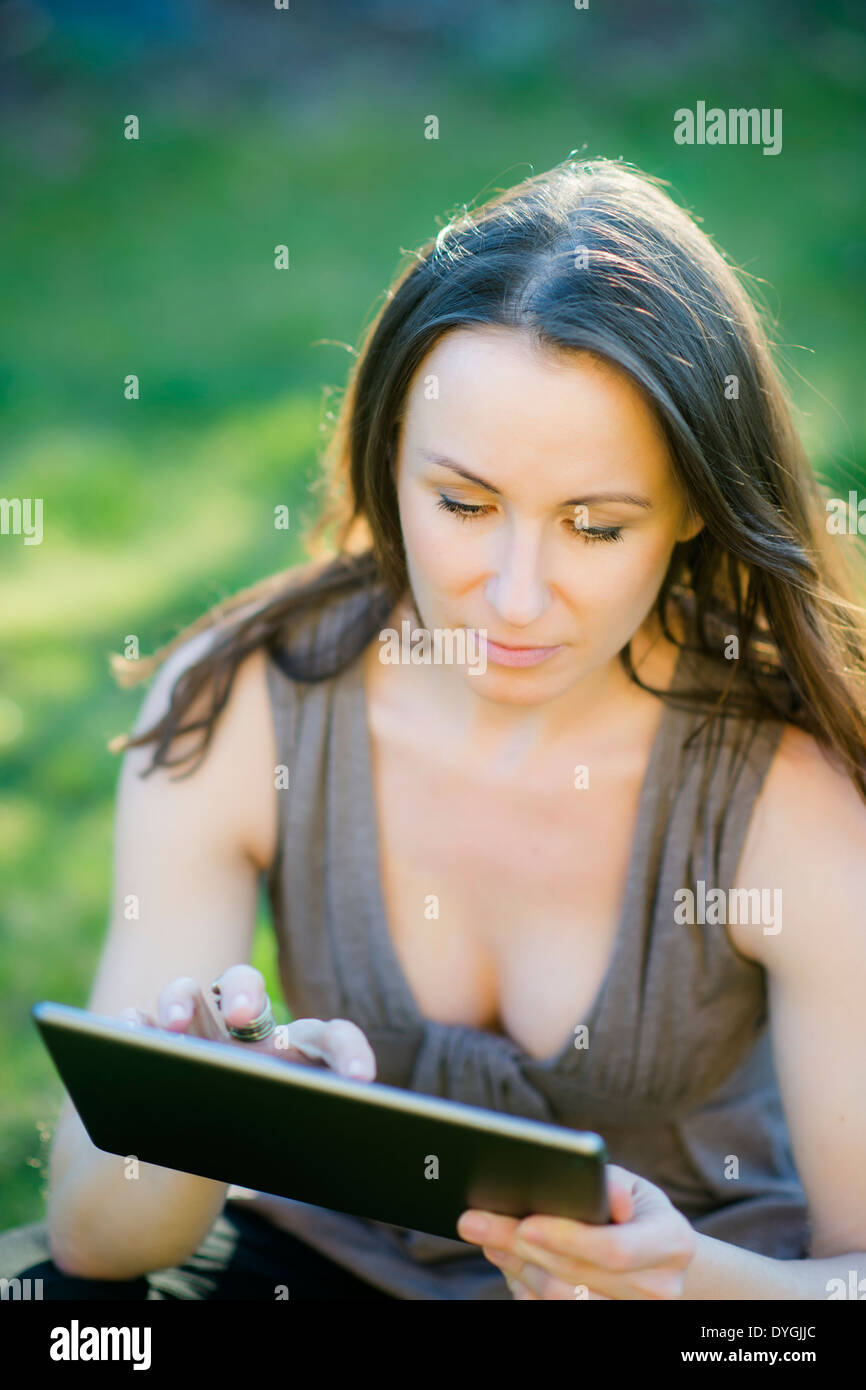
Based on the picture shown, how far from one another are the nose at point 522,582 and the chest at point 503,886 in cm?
50

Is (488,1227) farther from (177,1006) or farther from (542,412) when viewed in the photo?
(542,412)

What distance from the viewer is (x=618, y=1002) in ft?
6.64

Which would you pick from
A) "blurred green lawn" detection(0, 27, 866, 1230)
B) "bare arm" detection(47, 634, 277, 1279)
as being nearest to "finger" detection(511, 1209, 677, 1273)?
"bare arm" detection(47, 634, 277, 1279)

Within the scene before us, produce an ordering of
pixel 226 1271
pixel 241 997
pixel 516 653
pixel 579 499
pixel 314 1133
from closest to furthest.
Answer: pixel 314 1133 < pixel 241 997 < pixel 579 499 < pixel 516 653 < pixel 226 1271

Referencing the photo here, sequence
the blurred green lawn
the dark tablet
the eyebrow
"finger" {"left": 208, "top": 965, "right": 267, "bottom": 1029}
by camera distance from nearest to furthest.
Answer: the dark tablet
"finger" {"left": 208, "top": 965, "right": 267, "bottom": 1029}
the eyebrow
the blurred green lawn

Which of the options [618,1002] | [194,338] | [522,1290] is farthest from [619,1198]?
[194,338]

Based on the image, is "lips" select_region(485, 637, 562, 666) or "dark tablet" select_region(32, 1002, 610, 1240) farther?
"lips" select_region(485, 637, 562, 666)

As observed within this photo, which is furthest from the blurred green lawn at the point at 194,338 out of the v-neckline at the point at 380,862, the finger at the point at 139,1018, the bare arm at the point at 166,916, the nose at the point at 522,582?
the nose at the point at 522,582

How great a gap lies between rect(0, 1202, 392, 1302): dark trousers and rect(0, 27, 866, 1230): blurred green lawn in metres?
0.73

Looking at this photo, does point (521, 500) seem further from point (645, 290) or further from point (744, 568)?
point (744, 568)

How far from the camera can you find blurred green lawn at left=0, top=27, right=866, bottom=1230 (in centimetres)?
381

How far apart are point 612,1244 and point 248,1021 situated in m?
0.48

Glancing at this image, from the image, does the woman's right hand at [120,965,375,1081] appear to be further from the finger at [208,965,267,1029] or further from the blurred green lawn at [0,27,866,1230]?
the blurred green lawn at [0,27,866,1230]

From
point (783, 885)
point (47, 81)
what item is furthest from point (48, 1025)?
point (47, 81)
